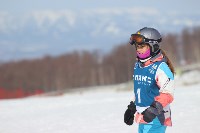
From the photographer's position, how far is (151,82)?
13.0 feet

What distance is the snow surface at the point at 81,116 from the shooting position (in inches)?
332

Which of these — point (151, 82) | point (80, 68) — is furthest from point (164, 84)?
point (80, 68)

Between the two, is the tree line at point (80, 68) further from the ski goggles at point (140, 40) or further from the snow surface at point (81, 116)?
the ski goggles at point (140, 40)

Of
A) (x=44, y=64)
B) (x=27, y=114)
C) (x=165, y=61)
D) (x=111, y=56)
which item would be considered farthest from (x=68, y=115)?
(x=44, y=64)

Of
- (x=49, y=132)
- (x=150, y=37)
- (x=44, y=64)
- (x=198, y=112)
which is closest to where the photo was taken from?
(x=150, y=37)

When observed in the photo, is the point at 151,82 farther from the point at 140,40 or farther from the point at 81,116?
the point at 81,116

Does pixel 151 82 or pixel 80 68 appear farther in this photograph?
pixel 80 68

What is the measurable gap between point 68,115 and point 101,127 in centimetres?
212

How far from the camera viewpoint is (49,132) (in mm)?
8234

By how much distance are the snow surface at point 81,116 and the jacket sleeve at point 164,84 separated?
13.7ft

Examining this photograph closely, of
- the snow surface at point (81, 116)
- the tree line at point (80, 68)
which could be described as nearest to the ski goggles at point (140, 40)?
the snow surface at point (81, 116)

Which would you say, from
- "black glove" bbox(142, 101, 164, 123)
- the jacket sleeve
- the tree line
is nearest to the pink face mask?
the jacket sleeve

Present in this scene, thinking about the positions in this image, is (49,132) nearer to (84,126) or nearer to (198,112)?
(84,126)

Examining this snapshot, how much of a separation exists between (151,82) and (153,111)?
0.29 meters
